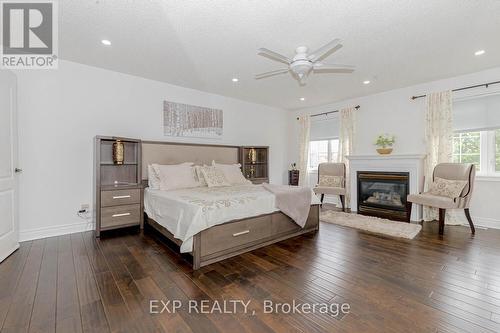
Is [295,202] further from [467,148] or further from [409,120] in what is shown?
[467,148]

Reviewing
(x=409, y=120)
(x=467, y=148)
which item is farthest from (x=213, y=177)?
(x=467, y=148)

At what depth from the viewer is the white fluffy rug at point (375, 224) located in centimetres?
344

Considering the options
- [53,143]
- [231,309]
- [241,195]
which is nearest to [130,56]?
[53,143]

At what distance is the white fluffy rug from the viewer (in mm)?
→ 3438

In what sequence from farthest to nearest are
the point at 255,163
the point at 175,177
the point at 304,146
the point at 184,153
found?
the point at 304,146 → the point at 255,163 → the point at 184,153 → the point at 175,177

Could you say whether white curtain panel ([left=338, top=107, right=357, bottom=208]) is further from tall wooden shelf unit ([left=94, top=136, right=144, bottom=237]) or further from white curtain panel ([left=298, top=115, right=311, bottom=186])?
tall wooden shelf unit ([left=94, top=136, right=144, bottom=237])

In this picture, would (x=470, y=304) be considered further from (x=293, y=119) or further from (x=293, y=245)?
(x=293, y=119)

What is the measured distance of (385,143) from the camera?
470cm

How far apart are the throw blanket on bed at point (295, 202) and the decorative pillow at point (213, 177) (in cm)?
94

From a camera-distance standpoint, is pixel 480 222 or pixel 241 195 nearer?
pixel 241 195

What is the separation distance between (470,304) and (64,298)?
3.16m

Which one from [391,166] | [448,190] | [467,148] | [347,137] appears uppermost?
[347,137]

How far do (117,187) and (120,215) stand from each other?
1.41 ft

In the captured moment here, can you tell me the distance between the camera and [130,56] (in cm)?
323
